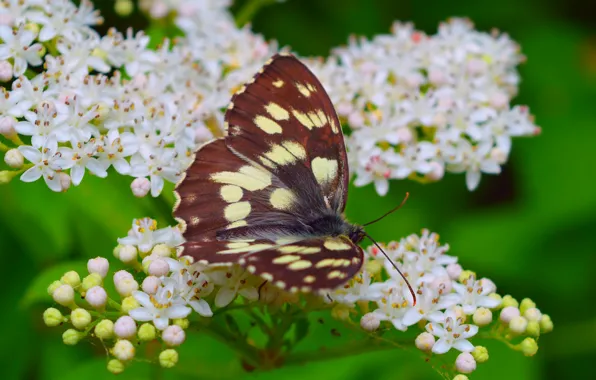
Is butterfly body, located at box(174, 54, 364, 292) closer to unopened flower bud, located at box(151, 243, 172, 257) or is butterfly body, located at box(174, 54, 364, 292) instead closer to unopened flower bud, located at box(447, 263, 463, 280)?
unopened flower bud, located at box(151, 243, 172, 257)

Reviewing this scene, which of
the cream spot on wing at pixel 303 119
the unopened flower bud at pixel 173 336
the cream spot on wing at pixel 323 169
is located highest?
the cream spot on wing at pixel 303 119

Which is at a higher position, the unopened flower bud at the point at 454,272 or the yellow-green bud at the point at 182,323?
the unopened flower bud at the point at 454,272

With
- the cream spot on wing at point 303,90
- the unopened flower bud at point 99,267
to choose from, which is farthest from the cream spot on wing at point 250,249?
the cream spot on wing at point 303,90

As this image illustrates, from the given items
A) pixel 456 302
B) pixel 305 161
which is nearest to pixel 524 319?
pixel 456 302

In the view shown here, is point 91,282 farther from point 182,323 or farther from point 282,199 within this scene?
point 282,199

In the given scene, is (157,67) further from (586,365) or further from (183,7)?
(586,365)

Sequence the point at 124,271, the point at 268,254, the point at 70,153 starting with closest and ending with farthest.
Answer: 1. the point at 268,254
2. the point at 124,271
3. the point at 70,153

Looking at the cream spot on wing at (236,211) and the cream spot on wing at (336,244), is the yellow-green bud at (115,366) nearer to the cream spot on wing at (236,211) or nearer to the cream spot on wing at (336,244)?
the cream spot on wing at (236,211)
